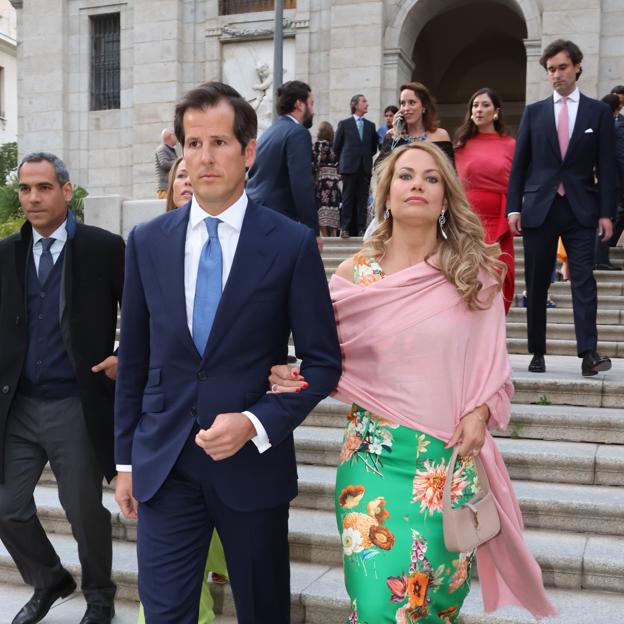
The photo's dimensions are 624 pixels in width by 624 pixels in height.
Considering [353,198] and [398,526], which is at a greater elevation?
[353,198]

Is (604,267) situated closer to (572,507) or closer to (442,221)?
(572,507)

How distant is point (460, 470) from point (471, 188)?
13.8ft

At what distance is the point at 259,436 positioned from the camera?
8.77ft

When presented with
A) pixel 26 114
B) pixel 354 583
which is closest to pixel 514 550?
pixel 354 583

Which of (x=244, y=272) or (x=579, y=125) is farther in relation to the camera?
(x=579, y=125)

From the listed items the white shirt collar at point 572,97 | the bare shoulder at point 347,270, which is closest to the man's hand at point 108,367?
the bare shoulder at point 347,270

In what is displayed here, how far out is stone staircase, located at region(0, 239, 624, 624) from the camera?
4.35 metres

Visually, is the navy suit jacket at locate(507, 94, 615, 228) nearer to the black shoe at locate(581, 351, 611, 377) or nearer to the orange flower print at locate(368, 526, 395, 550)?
the black shoe at locate(581, 351, 611, 377)

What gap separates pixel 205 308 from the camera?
2789mm

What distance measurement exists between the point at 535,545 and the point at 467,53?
24.3 metres

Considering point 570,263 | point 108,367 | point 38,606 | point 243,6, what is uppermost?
point 243,6

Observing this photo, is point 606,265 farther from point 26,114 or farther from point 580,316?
point 26,114

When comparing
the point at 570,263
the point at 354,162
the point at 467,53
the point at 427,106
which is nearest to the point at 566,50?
the point at 427,106

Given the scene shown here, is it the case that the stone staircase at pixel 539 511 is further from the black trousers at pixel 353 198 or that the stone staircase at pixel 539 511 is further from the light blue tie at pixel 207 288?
the black trousers at pixel 353 198
